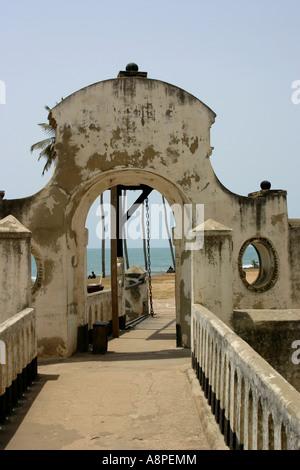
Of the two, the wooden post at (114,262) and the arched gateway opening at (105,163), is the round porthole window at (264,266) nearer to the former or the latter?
the arched gateway opening at (105,163)

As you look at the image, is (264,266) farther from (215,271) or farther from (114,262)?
(114,262)

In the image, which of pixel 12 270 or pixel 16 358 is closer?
pixel 16 358

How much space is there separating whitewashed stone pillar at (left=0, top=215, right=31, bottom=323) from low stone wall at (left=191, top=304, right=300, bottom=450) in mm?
2854

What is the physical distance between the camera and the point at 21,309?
321 inches

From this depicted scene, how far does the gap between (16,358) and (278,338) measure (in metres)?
3.85

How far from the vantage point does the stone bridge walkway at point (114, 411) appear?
559 centimetres

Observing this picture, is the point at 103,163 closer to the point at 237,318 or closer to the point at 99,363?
the point at 99,363

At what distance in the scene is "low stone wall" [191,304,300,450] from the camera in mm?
3537

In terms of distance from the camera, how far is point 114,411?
673cm

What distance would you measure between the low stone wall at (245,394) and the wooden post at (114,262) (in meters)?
8.18

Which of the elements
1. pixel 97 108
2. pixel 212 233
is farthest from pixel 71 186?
pixel 212 233

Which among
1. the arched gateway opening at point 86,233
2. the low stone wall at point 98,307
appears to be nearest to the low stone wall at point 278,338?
the arched gateway opening at point 86,233

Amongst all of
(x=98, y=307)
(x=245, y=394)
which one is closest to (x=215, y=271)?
(x=245, y=394)

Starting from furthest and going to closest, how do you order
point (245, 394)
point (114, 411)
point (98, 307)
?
point (98, 307) < point (114, 411) < point (245, 394)
